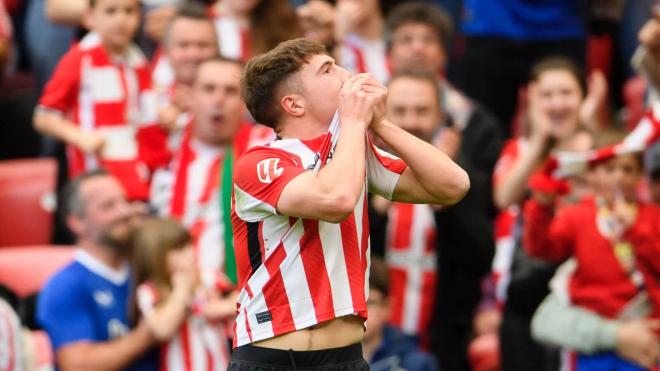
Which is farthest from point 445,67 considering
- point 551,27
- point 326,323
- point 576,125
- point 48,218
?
point 326,323

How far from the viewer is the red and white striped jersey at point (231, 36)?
7805mm

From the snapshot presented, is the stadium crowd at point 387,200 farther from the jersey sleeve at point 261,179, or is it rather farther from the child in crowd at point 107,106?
the jersey sleeve at point 261,179

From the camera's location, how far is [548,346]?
663 cm

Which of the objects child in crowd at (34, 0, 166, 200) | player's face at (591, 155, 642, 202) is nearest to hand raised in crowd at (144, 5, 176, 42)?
child in crowd at (34, 0, 166, 200)

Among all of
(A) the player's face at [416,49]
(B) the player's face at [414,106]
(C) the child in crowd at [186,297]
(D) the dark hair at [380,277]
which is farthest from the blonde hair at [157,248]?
(A) the player's face at [416,49]

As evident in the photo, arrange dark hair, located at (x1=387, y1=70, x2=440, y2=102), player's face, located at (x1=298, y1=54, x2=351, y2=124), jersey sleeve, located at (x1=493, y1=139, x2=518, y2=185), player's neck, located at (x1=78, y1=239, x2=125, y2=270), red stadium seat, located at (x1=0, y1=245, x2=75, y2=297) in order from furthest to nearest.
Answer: jersey sleeve, located at (x1=493, y1=139, x2=518, y2=185), red stadium seat, located at (x1=0, y1=245, x2=75, y2=297), dark hair, located at (x1=387, y1=70, x2=440, y2=102), player's neck, located at (x1=78, y1=239, x2=125, y2=270), player's face, located at (x1=298, y1=54, x2=351, y2=124)

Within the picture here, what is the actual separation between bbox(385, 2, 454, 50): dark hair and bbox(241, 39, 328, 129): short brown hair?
3.00 m

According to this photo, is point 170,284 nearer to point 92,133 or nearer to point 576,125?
point 92,133

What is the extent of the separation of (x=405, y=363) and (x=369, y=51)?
215 centimetres

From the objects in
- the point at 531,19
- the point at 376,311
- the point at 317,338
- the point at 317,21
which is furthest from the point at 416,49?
the point at 317,338

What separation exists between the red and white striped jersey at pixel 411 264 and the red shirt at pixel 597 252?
60 centimetres

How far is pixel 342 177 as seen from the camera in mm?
4207

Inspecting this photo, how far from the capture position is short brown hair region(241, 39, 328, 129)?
4469mm

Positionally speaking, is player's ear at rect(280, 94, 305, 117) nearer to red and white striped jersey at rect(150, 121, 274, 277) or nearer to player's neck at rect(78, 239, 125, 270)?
red and white striped jersey at rect(150, 121, 274, 277)
